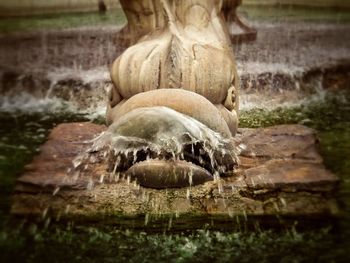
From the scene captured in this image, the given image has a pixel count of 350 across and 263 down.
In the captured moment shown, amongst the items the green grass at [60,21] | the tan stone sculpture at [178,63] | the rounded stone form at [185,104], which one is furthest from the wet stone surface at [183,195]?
the green grass at [60,21]

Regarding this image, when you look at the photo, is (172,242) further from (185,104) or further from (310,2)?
(310,2)

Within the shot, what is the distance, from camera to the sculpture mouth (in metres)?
3.63

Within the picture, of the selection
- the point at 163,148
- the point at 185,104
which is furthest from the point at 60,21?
the point at 163,148

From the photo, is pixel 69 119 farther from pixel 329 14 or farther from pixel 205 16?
pixel 329 14

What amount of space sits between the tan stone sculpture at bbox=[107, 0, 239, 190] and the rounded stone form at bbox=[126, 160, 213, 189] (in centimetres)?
44

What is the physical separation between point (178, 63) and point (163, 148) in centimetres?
90

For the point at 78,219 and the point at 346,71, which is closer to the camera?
the point at 78,219

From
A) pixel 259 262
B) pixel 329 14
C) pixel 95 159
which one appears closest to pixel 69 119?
pixel 95 159

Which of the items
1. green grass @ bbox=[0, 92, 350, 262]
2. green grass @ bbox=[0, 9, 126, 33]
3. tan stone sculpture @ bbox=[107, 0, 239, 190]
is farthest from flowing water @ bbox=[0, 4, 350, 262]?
green grass @ bbox=[0, 9, 126, 33]

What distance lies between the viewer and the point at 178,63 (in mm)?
4367

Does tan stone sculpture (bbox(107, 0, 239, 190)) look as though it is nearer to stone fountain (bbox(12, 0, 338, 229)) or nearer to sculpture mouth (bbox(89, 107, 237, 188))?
stone fountain (bbox(12, 0, 338, 229))

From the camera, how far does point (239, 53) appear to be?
26.2 ft

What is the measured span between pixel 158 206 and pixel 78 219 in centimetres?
39

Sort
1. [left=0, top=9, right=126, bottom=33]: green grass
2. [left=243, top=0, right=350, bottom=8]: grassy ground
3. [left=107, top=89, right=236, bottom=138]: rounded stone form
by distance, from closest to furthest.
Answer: [left=107, top=89, right=236, bottom=138]: rounded stone form → [left=0, top=9, right=126, bottom=33]: green grass → [left=243, top=0, right=350, bottom=8]: grassy ground
